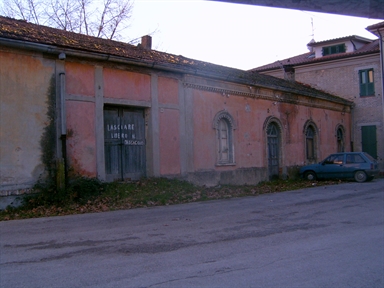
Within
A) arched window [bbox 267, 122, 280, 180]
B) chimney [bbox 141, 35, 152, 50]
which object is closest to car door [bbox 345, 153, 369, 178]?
arched window [bbox 267, 122, 280, 180]

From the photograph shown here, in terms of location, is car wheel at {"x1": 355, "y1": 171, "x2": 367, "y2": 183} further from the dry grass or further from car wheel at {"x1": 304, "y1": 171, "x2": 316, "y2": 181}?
the dry grass

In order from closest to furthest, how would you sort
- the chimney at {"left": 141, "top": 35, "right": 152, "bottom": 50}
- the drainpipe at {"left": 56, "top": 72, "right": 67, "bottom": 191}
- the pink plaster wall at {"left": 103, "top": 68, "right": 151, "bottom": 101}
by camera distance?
the drainpipe at {"left": 56, "top": 72, "right": 67, "bottom": 191} → the pink plaster wall at {"left": 103, "top": 68, "right": 151, "bottom": 101} → the chimney at {"left": 141, "top": 35, "right": 152, "bottom": 50}

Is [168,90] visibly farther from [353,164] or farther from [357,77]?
[357,77]

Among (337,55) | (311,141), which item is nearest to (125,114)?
(311,141)

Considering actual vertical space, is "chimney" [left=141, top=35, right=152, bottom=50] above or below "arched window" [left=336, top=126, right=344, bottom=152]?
above

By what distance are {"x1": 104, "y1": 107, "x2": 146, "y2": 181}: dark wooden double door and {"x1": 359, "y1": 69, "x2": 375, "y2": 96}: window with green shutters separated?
20207 millimetres

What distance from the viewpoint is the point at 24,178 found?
11734 millimetres

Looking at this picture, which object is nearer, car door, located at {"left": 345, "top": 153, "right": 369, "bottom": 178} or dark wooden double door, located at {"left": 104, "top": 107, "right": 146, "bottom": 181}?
dark wooden double door, located at {"left": 104, "top": 107, "right": 146, "bottom": 181}

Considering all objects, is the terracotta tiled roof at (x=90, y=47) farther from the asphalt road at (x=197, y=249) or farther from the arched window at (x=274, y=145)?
the asphalt road at (x=197, y=249)

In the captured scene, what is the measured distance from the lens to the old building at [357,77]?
28859 millimetres

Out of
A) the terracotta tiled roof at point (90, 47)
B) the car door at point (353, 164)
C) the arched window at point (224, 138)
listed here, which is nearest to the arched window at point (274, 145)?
the terracotta tiled roof at point (90, 47)

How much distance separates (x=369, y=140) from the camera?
29.8 metres

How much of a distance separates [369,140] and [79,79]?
76.6 ft

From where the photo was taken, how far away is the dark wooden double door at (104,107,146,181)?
562 inches
